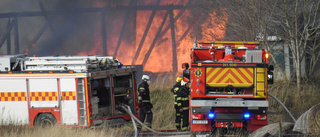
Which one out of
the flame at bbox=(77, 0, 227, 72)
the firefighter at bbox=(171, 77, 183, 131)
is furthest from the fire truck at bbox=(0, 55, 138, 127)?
the flame at bbox=(77, 0, 227, 72)

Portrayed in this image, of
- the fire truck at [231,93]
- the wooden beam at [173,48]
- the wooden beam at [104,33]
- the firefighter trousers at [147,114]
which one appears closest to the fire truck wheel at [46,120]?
the firefighter trousers at [147,114]

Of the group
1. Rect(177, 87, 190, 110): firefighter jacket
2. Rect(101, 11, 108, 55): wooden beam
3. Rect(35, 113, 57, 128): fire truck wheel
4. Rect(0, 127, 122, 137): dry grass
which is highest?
Rect(101, 11, 108, 55): wooden beam

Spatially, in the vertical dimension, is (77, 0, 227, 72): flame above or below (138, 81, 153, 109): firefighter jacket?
above

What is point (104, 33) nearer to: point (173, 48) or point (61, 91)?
point (173, 48)

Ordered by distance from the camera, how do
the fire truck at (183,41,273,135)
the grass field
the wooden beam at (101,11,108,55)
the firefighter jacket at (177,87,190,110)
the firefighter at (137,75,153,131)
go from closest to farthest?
the fire truck at (183,41,273,135), the firefighter jacket at (177,87,190,110), the firefighter at (137,75,153,131), the grass field, the wooden beam at (101,11,108,55)

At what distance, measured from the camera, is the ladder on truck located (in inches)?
432

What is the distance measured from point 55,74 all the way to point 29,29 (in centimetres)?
1990

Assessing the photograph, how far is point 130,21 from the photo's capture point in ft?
92.7

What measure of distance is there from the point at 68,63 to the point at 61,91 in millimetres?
659

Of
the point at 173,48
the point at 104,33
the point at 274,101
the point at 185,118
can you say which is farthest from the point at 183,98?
the point at 104,33

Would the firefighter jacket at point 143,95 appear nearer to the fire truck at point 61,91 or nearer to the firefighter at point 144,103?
the firefighter at point 144,103

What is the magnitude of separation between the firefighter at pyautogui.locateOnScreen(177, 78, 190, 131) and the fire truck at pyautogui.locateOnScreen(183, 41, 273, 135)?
125 cm

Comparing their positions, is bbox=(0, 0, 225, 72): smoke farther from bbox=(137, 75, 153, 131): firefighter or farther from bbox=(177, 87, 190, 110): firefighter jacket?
bbox=(177, 87, 190, 110): firefighter jacket

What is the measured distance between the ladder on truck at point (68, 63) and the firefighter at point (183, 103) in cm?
174
